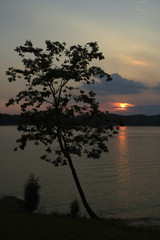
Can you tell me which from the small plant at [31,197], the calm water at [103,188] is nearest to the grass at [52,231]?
the small plant at [31,197]

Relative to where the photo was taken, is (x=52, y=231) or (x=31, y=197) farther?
(x=31, y=197)

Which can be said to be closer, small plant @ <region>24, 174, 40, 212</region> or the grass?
the grass

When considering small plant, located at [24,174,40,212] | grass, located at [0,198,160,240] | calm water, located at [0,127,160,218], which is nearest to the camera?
grass, located at [0,198,160,240]

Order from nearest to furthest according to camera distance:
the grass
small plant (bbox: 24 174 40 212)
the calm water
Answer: the grass, small plant (bbox: 24 174 40 212), the calm water

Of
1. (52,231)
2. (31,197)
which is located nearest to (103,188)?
(31,197)

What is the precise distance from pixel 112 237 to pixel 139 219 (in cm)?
1550

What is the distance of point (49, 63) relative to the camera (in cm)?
2661

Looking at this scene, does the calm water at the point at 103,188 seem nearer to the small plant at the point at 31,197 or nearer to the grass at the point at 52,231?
the small plant at the point at 31,197

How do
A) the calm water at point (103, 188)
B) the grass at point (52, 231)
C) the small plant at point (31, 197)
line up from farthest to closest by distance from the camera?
the calm water at point (103, 188) < the small plant at point (31, 197) < the grass at point (52, 231)

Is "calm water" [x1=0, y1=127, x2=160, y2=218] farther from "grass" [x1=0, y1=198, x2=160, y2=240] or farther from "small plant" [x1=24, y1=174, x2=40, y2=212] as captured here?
"grass" [x1=0, y1=198, x2=160, y2=240]

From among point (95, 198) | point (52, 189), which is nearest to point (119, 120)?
point (95, 198)

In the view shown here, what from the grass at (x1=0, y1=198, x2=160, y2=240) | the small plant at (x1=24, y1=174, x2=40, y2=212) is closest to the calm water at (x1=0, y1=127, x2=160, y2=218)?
the small plant at (x1=24, y1=174, x2=40, y2=212)

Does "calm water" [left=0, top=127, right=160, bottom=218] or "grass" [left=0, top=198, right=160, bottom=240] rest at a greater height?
"grass" [left=0, top=198, right=160, bottom=240]

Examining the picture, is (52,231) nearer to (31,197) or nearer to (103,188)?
(31,197)
